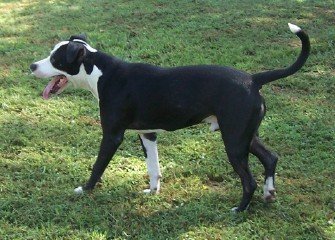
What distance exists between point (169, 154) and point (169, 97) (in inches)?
49.4

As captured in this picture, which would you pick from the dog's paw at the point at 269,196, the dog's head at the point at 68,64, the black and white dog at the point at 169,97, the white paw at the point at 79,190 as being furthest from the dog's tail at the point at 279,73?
the white paw at the point at 79,190

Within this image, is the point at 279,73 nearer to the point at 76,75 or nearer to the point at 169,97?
the point at 169,97

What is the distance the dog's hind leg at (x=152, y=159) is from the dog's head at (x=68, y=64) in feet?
2.30

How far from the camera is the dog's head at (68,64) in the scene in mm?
4262

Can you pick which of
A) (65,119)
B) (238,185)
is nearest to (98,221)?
(238,185)

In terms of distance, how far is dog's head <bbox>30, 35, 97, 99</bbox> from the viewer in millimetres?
4262

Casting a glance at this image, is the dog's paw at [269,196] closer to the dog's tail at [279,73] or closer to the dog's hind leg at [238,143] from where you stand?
the dog's hind leg at [238,143]

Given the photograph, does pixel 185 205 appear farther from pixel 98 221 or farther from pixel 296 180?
pixel 296 180

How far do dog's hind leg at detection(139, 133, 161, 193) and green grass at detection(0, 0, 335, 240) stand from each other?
0.33ft

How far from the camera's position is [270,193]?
4.43m

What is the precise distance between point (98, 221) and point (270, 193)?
4.55ft

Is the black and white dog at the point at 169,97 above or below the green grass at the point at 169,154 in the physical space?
above

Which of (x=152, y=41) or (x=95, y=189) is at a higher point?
(x=95, y=189)

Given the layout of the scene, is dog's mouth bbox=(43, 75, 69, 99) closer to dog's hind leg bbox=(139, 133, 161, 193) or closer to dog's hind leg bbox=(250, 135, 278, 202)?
dog's hind leg bbox=(139, 133, 161, 193)
